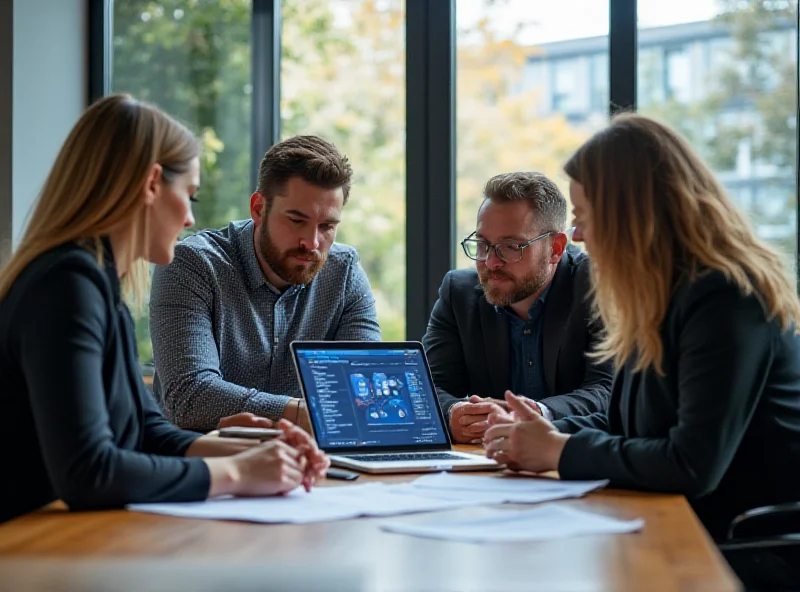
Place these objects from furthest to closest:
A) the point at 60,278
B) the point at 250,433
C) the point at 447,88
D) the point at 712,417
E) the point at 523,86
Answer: the point at 523,86, the point at 447,88, the point at 250,433, the point at 712,417, the point at 60,278

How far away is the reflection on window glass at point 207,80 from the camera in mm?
4074

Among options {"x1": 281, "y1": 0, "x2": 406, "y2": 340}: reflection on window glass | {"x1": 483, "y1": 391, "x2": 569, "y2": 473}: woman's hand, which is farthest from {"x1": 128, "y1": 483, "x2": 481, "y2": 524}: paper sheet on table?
{"x1": 281, "y1": 0, "x2": 406, "y2": 340}: reflection on window glass

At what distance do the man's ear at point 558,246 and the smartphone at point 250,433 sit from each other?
123 centimetres

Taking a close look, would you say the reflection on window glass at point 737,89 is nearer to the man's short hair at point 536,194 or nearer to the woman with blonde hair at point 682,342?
the man's short hair at point 536,194

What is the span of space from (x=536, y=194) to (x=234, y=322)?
3.11 ft

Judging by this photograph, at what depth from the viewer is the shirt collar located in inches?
115

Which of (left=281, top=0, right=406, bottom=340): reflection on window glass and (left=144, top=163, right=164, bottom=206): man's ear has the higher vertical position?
(left=281, top=0, right=406, bottom=340): reflection on window glass

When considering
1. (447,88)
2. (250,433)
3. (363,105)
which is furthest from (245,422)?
(363,105)

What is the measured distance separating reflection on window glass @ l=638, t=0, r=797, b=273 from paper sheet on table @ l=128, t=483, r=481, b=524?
6.63ft

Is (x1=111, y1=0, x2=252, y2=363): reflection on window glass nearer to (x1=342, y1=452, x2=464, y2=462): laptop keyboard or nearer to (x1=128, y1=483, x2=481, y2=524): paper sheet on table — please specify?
(x1=342, y1=452, x2=464, y2=462): laptop keyboard

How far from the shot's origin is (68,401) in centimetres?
148

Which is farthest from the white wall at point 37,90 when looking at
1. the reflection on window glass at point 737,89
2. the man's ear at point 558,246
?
the reflection on window glass at point 737,89

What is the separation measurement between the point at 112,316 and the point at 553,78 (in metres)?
2.48

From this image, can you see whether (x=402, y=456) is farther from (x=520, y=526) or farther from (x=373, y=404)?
(x=520, y=526)
